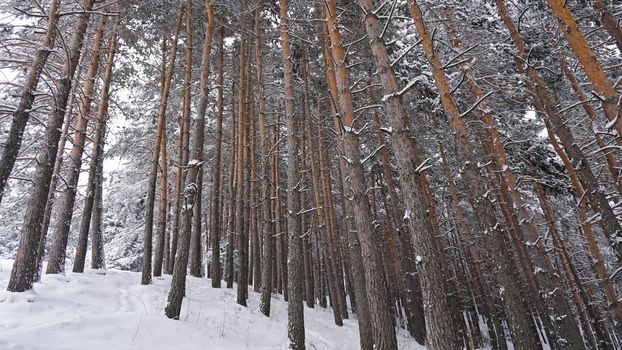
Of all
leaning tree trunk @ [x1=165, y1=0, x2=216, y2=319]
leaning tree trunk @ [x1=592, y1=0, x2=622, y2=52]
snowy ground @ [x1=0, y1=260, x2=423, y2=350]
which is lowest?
snowy ground @ [x1=0, y1=260, x2=423, y2=350]

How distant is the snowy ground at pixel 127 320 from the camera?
4.23 m

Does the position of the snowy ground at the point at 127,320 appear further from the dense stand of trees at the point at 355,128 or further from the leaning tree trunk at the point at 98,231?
the leaning tree trunk at the point at 98,231

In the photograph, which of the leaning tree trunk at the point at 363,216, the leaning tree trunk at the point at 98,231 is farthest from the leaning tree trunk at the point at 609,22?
the leaning tree trunk at the point at 98,231

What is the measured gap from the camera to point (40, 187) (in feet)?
19.6

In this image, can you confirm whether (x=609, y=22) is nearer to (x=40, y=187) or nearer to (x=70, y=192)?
(x=40, y=187)

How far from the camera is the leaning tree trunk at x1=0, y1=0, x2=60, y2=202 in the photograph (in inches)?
214

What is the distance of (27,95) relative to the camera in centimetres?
567

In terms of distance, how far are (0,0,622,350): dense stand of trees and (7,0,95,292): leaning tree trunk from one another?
0.03 m

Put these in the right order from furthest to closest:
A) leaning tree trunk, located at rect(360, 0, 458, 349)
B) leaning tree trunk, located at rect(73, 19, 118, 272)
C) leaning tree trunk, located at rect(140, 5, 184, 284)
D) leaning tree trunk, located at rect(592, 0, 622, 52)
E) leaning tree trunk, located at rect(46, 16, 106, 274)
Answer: leaning tree trunk, located at rect(140, 5, 184, 284)
leaning tree trunk, located at rect(73, 19, 118, 272)
leaning tree trunk, located at rect(46, 16, 106, 274)
leaning tree trunk, located at rect(592, 0, 622, 52)
leaning tree trunk, located at rect(360, 0, 458, 349)

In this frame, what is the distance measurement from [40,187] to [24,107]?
144 cm

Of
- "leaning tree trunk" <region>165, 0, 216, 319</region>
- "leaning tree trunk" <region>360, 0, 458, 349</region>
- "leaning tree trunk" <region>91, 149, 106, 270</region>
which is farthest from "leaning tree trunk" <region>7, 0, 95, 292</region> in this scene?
"leaning tree trunk" <region>360, 0, 458, 349</region>

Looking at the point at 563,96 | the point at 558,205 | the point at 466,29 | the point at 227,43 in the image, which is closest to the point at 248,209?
the point at 227,43

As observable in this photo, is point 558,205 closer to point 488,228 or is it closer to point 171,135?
point 488,228

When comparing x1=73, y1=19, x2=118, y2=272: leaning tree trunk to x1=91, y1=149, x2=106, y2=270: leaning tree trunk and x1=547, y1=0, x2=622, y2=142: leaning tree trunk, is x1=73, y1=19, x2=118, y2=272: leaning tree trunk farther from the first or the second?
x1=547, y1=0, x2=622, y2=142: leaning tree trunk
